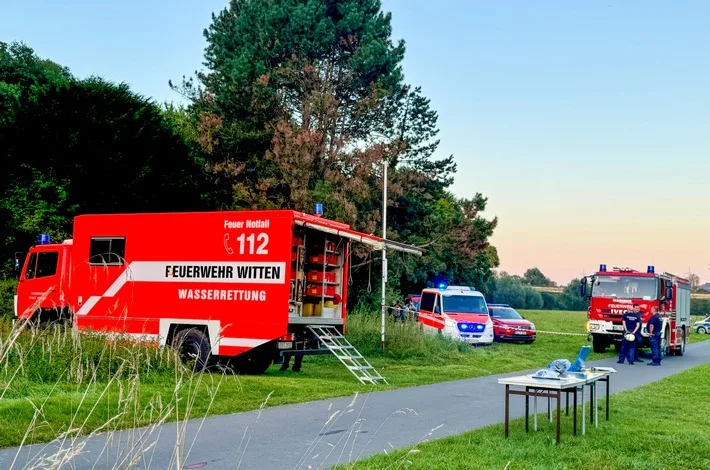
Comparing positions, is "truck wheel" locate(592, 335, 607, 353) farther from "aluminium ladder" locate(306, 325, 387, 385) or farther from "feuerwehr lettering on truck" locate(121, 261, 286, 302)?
"feuerwehr lettering on truck" locate(121, 261, 286, 302)

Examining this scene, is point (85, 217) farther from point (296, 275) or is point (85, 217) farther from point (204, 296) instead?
point (296, 275)

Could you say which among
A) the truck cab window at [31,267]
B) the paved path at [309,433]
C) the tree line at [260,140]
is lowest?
the paved path at [309,433]

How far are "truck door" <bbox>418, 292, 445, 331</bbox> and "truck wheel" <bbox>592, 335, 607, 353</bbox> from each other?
5.48 meters

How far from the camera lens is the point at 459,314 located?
29188 mm

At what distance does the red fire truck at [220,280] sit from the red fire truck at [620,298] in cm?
1351

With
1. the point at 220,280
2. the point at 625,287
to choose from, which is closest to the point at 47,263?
the point at 220,280

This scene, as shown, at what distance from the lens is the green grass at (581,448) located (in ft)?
27.6

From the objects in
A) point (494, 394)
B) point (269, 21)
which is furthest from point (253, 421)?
point (269, 21)

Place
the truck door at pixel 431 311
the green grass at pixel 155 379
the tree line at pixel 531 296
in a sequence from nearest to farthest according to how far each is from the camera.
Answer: the green grass at pixel 155 379
the truck door at pixel 431 311
the tree line at pixel 531 296

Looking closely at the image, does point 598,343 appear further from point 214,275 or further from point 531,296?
point 531,296

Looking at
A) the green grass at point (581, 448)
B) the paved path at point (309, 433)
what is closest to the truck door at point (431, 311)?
the paved path at point (309, 433)

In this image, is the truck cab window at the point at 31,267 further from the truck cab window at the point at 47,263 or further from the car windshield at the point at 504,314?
the car windshield at the point at 504,314

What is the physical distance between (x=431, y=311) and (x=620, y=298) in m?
6.47

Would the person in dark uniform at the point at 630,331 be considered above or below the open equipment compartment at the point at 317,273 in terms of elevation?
below
